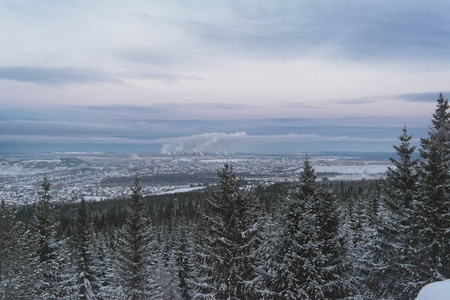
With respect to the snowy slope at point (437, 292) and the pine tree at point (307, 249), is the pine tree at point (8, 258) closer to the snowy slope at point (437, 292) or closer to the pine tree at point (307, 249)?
the pine tree at point (307, 249)

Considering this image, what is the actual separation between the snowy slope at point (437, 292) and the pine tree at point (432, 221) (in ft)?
25.4

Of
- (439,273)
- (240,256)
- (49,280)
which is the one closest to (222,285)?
(240,256)

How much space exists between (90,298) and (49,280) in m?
3.89

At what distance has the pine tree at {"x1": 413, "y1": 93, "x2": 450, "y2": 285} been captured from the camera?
14.0m

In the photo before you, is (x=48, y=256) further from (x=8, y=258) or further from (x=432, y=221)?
(x=432, y=221)

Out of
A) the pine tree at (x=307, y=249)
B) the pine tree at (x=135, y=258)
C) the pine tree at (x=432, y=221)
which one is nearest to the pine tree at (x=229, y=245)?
the pine tree at (x=307, y=249)

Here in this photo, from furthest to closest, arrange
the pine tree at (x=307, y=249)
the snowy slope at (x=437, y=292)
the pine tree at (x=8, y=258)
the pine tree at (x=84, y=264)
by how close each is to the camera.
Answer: the pine tree at (x=84, y=264) < the pine tree at (x=8, y=258) < the pine tree at (x=307, y=249) < the snowy slope at (x=437, y=292)

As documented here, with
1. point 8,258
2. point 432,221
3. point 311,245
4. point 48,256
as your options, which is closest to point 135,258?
point 48,256

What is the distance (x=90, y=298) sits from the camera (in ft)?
79.4

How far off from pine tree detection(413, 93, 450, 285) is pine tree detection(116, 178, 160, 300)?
16.8 m

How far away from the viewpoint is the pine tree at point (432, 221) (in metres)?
14.0

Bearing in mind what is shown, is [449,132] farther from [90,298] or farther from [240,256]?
[90,298]

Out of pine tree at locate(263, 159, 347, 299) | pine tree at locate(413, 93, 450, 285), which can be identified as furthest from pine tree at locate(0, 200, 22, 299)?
pine tree at locate(413, 93, 450, 285)

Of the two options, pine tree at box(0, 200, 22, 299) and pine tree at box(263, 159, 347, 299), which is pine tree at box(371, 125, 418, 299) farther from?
pine tree at box(0, 200, 22, 299)
